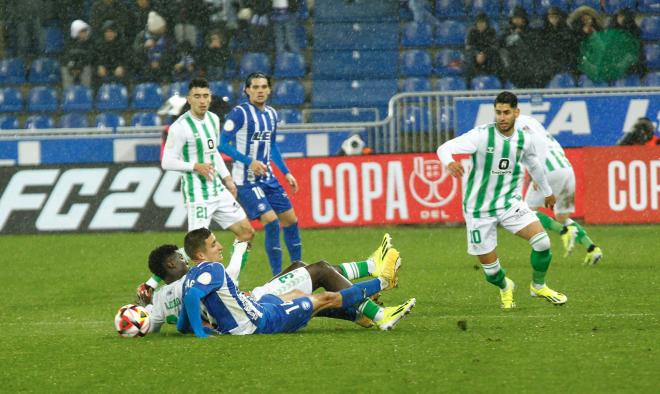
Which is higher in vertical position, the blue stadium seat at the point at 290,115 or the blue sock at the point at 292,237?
the blue stadium seat at the point at 290,115

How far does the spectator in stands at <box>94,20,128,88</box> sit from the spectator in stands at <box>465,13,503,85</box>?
6376 mm

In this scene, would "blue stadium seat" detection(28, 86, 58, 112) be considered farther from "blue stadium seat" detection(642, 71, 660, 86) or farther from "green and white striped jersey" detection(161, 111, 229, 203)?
"green and white striped jersey" detection(161, 111, 229, 203)

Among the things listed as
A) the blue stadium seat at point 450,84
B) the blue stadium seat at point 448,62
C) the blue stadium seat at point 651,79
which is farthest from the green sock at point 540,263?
the blue stadium seat at point 448,62

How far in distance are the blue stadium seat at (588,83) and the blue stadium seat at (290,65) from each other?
5163 mm

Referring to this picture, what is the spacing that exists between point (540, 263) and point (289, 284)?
2.40 m

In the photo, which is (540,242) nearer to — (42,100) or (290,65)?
(290,65)

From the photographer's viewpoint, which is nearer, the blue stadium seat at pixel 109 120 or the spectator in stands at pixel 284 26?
the blue stadium seat at pixel 109 120

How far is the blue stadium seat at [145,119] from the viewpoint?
75.3 ft

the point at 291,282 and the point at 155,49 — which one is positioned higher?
the point at 155,49

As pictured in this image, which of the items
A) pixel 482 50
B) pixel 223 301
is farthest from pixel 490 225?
pixel 482 50

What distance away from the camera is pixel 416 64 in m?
23.4

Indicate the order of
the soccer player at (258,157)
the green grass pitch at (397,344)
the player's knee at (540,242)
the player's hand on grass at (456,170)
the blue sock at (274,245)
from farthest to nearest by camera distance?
1. the blue sock at (274,245)
2. the soccer player at (258,157)
3. the player's knee at (540,242)
4. the player's hand on grass at (456,170)
5. the green grass pitch at (397,344)

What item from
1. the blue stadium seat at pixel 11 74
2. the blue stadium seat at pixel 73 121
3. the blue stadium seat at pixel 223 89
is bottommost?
the blue stadium seat at pixel 73 121

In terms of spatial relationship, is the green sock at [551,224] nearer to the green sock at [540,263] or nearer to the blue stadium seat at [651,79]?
the green sock at [540,263]
